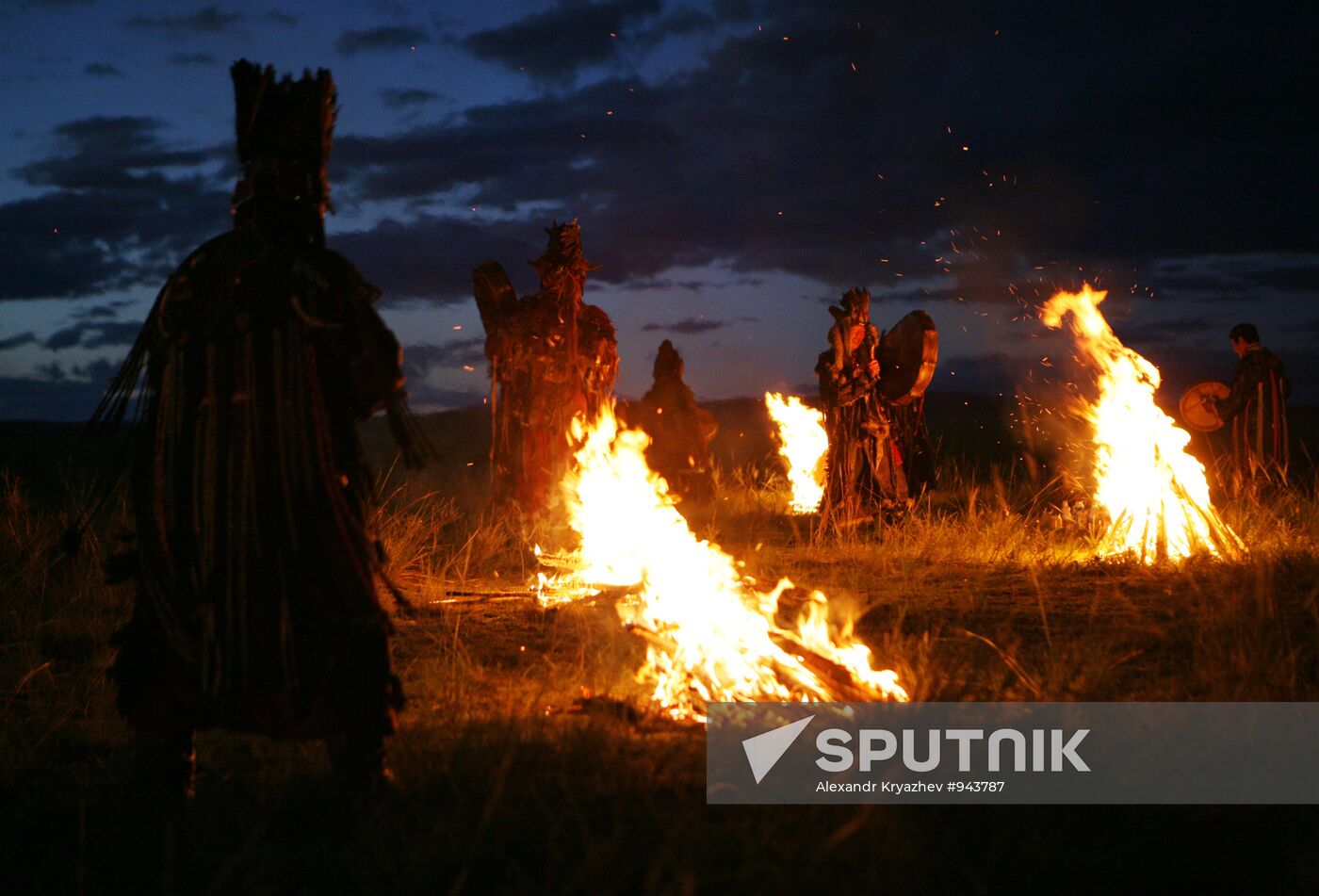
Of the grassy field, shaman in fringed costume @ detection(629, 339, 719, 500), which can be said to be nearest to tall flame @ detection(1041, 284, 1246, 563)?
the grassy field

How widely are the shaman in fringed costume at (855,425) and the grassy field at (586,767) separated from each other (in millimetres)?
2868

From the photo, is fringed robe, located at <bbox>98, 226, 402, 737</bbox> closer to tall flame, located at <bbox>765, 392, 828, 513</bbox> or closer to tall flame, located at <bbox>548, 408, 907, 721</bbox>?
tall flame, located at <bbox>548, 408, 907, 721</bbox>

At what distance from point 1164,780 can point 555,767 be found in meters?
2.07

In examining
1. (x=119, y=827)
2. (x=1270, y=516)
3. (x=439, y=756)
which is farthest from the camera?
(x=1270, y=516)

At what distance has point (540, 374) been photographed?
34.2 ft

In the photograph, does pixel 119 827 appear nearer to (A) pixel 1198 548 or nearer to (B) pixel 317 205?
(B) pixel 317 205

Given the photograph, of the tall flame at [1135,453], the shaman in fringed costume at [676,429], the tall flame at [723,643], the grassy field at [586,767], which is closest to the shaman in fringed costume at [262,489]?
the grassy field at [586,767]

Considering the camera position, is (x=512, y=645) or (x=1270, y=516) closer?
(x=512, y=645)

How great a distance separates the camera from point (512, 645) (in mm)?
5844

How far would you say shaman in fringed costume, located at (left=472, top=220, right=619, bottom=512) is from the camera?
10.4 meters

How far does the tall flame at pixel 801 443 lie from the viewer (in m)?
14.5

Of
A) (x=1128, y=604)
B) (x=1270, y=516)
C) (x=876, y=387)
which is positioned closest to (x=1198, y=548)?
(x=1270, y=516)

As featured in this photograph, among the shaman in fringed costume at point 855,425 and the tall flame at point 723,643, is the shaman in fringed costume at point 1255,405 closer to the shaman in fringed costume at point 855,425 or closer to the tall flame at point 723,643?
the shaman in fringed costume at point 855,425

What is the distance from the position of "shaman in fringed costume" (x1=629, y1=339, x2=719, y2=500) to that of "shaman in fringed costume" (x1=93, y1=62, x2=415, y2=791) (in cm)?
1216
